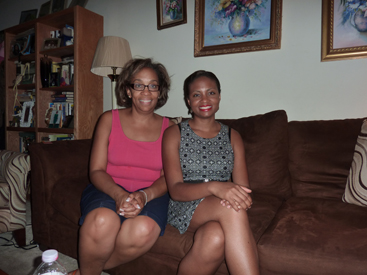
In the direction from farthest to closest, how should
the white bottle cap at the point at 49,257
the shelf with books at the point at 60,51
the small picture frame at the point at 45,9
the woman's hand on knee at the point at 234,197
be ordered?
the small picture frame at the point at 45,9, the shelf with books at the point at 60,51, the woman's hand on knee at the point at 234,197, the white bottle cap at the point at 49,257

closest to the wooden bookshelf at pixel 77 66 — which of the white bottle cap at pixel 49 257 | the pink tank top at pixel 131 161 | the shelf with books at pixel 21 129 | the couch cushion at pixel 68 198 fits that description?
the shelf with books at pixel 21 129

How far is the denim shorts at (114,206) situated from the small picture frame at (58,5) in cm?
282

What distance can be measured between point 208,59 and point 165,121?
0.91 meters

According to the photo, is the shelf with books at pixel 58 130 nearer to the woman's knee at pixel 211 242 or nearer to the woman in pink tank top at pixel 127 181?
the woman in pink tank top at pixel 127 181

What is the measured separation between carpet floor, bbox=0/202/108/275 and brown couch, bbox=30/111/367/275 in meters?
0.10

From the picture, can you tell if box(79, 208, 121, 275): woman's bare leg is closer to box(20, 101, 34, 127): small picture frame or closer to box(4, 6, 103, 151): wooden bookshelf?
box(4, 6, 103, 151): wooden bookshelf

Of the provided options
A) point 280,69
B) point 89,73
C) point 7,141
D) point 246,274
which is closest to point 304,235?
point 246,274

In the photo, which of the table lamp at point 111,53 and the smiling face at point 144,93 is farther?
the table lamp at point 111,53

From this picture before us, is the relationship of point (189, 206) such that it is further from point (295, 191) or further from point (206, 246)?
point (295, 191)

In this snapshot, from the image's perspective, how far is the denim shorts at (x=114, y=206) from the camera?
44.3 inches

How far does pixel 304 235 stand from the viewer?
1.02 metres

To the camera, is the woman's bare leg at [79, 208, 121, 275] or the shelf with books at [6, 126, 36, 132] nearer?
the woman's bare leg at [79, 208, 121, 275]

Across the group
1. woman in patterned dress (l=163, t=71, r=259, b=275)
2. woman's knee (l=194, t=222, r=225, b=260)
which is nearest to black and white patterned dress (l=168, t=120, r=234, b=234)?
woman in patterned dress (l=163, t=71, r=259, b=275)

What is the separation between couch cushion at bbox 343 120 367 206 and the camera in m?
1.28
